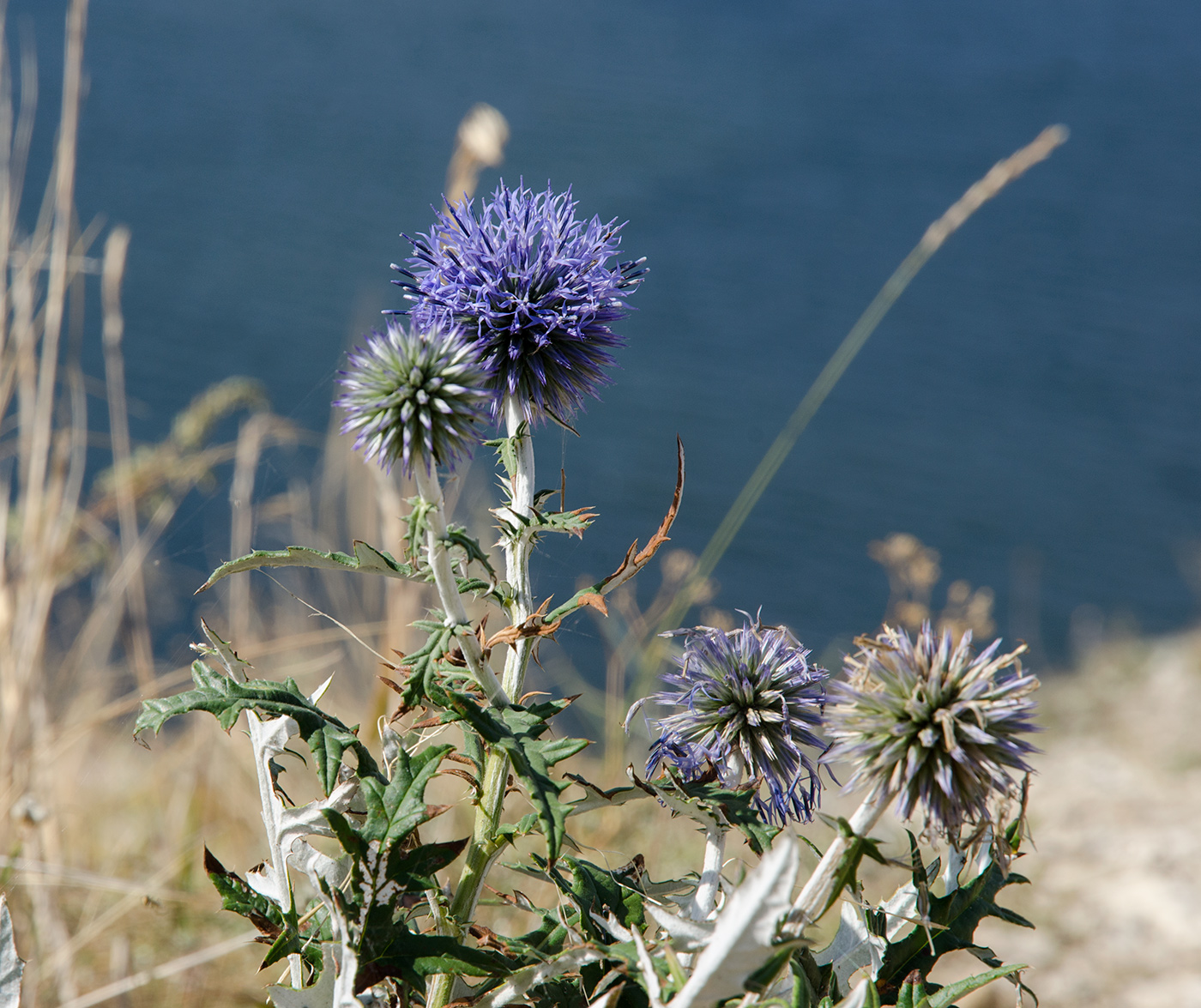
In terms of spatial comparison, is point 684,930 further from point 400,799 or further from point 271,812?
point 271,812

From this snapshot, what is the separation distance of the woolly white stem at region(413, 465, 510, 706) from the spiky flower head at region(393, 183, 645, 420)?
25cm

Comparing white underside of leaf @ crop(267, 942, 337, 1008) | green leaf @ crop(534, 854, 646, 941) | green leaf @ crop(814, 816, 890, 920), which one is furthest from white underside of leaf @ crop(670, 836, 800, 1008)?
white underside of leaf @ crop(267, 942, 337, 1008)

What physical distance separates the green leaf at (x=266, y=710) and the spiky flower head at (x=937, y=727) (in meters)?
0.43

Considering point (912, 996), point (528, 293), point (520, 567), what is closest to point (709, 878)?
point (912, 996)

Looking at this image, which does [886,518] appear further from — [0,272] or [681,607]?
[0,272]

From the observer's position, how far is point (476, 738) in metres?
0.98

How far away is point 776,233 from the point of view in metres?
9.70

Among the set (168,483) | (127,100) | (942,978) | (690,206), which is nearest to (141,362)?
(127,100)

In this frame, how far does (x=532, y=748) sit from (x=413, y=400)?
12.5 inches

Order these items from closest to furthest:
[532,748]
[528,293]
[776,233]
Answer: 1. [532,748]
2. [528,293]
3. [776,233]

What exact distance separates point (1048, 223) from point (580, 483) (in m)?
5.76

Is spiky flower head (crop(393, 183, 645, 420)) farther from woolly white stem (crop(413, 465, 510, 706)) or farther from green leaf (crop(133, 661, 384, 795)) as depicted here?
green leaf (crop(133, 661, 384, 795))

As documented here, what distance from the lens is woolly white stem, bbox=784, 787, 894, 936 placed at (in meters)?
0.89

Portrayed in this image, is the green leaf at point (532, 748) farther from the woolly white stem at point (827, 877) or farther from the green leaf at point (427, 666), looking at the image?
the woolly white stem at point (827, 877)
